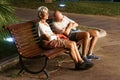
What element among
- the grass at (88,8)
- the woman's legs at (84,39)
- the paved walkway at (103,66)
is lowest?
the grass at (88,8)

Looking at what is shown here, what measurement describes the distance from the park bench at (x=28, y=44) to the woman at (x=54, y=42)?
116 millimetres

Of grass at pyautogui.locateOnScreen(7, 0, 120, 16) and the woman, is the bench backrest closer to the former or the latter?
the woman

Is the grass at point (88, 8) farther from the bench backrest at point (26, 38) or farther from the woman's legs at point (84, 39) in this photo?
the bench backrest at point (26, 38)

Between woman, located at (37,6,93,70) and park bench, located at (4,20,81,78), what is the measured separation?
0.38ft

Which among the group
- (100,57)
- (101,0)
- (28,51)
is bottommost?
(101,0)

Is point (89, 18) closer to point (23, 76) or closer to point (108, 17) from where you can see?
point (108, 17)

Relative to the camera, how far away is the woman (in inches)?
311

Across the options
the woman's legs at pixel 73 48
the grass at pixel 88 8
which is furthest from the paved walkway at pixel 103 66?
the grass at pixel 88 8

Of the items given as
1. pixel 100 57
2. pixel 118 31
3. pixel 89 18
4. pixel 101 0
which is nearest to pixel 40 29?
pixel 100 57

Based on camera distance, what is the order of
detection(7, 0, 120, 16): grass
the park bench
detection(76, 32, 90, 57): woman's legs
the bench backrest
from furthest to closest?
detection(7, 0, 120, 16): grass → detection(76, 32, 90, 57): woman's legs → the bench backrest → the park bench

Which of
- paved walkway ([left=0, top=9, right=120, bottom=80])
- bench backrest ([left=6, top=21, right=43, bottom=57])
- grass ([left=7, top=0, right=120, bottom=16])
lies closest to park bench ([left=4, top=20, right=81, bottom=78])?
bench backrest ([left=6, top=21, right=43, bottom=57])

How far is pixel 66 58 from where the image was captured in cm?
909

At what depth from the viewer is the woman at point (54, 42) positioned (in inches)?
311

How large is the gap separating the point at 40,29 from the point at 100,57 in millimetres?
1859
